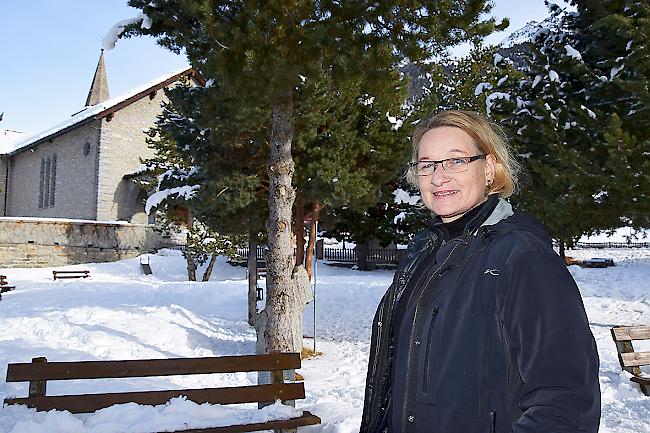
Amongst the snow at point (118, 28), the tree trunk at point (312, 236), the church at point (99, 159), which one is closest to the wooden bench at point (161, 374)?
the snow at point (118, 28)

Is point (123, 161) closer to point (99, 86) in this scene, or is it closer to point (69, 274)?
point (69, 274)

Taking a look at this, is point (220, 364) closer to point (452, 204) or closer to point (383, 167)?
point (452, 204)

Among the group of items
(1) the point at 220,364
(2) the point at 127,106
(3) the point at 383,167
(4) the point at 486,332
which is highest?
(2) the point at 127,106

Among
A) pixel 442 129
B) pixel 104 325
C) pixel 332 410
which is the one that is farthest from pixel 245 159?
pixel 442 129

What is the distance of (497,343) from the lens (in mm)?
1547

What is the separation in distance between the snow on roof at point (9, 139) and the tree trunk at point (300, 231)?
34745mm

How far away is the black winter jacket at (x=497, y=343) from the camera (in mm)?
1376

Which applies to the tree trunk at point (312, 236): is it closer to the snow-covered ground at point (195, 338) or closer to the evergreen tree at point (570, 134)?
the snow-covered ground at point (195, 338)

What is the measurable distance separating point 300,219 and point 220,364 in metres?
7.99

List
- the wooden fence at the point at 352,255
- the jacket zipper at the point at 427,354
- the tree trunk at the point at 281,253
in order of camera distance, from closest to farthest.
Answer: the jacket zipper at the point at 427,354 < the tree trunk at the point at 281,253 < the wooden fence at the point at 352,255

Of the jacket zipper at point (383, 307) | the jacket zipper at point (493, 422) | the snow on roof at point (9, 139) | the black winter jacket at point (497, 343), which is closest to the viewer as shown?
the black winter jacket at point (497, 343)

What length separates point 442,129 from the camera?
1.95m

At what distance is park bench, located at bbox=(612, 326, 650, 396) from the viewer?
7035 mm

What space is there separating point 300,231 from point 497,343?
11.8m
